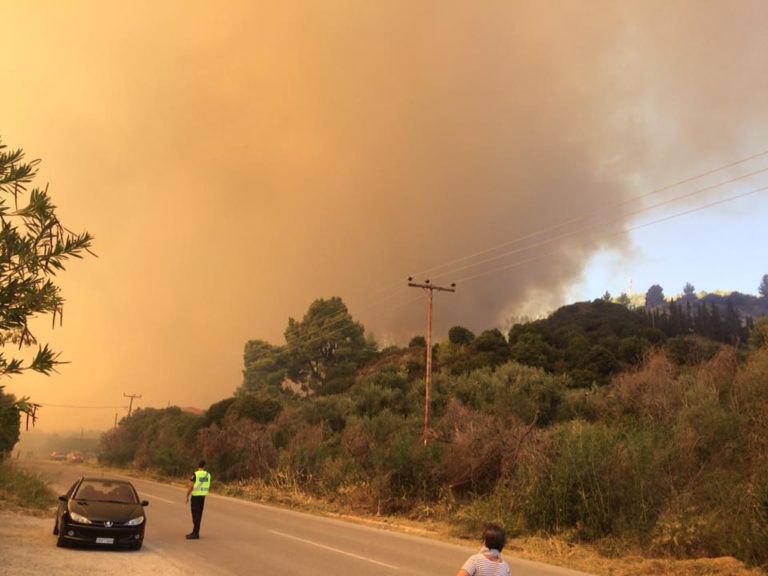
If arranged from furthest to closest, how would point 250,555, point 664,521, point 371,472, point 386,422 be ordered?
point 386,422, point 371,472, point 664,521, point 250,555

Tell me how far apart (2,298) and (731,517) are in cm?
1442

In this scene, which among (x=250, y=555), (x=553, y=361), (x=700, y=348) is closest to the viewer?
(x=250, y=555)

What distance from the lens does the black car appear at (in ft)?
37.7

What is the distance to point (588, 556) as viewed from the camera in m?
14.1

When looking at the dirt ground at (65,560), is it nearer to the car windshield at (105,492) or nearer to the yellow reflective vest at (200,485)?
the car windshield at (105,492)

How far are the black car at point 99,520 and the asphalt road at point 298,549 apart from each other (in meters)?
0.77

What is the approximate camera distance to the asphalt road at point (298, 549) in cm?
1103

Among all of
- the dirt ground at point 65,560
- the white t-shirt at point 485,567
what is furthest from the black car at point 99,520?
the white t-shirt at point 485,567

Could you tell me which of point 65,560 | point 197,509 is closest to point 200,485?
point 197,509

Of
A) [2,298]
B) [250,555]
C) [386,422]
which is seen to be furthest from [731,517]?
[386,422]

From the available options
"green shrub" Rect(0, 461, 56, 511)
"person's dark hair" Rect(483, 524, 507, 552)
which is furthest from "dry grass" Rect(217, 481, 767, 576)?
"green shrub" Rect(0, 461, 56, 511)

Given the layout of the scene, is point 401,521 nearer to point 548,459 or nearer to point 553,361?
point 548,459

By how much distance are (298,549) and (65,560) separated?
495cm

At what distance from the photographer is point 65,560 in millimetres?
10367
